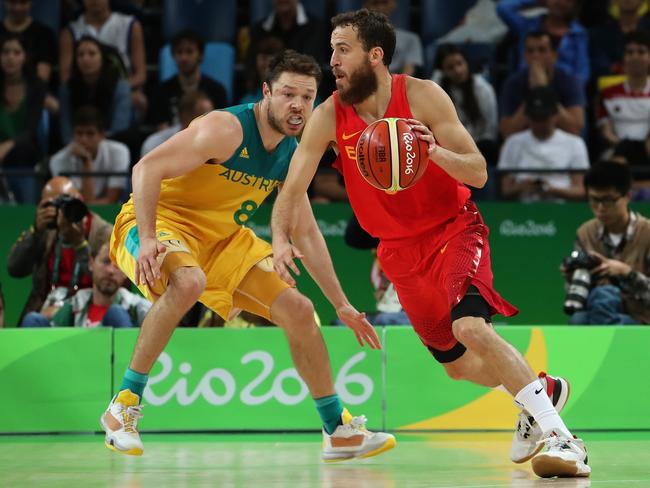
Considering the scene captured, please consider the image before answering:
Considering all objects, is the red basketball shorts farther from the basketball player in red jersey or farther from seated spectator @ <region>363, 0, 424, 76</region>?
seated spectator @ <region>363, 0, 424, 76</region>

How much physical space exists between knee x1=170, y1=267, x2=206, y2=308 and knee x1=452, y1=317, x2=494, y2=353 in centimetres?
129

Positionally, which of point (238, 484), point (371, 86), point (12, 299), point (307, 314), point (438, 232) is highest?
point (371, 86)

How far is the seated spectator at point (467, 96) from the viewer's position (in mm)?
10219

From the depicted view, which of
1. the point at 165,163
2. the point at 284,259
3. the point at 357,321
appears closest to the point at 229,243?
the point at 165,163

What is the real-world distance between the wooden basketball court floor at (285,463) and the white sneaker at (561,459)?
0.05 meters

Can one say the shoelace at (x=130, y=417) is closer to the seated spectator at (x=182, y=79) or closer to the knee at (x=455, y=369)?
the knee at (x=455, y=369)

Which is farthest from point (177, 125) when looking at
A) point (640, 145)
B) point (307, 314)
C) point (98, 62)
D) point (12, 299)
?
point (307, 314)

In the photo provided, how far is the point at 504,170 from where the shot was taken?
31.0 feet

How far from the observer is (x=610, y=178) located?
8.10 metres

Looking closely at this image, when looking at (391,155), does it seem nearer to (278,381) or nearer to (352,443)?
(352,443)

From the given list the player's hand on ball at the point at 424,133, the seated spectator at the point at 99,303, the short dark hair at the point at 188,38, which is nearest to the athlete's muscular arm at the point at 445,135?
the player's hand on ball at the point at 424,133

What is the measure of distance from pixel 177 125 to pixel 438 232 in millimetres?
5256

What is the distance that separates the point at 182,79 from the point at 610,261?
461 cm

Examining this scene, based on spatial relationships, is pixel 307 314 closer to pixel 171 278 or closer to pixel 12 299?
pixel 171 278
